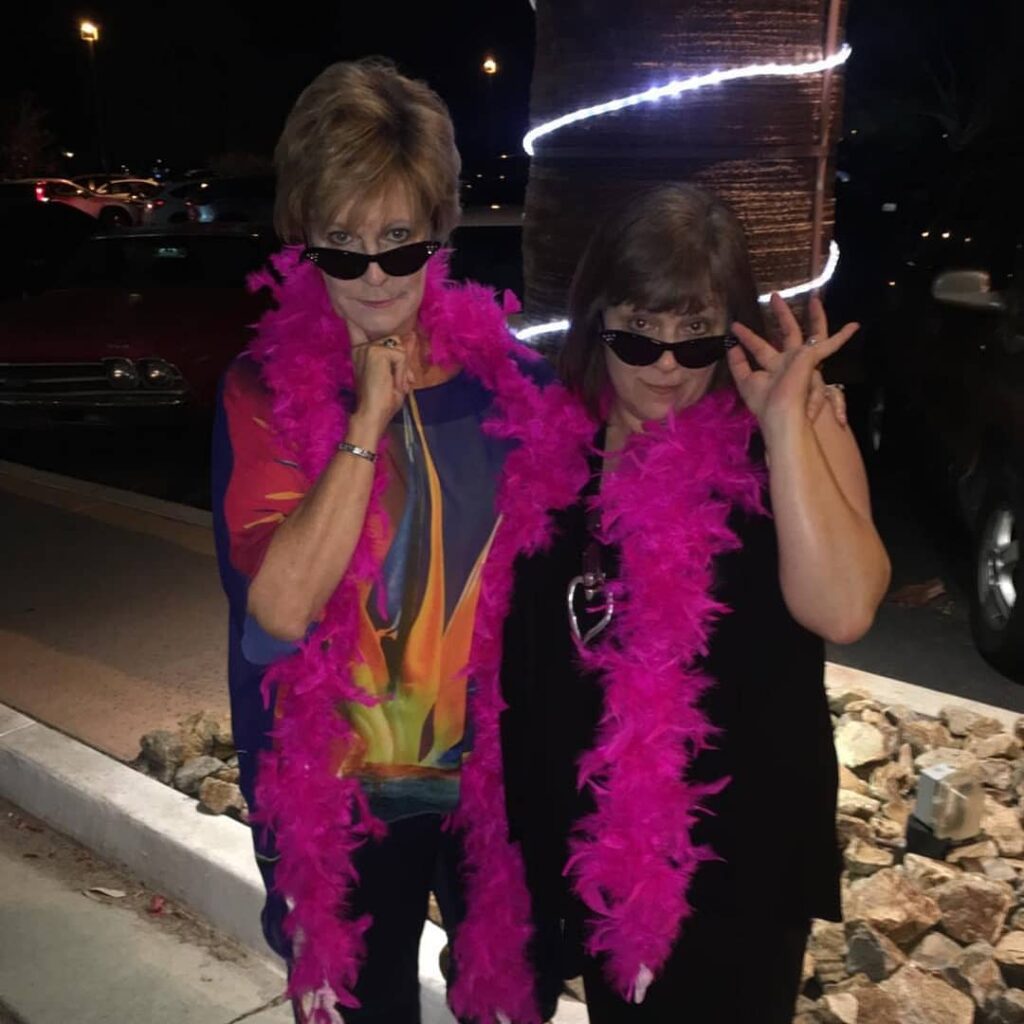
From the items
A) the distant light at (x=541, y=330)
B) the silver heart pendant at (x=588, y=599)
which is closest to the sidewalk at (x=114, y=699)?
the silver heart pendant at (x=588, y=599)

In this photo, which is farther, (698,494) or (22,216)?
(22,216)

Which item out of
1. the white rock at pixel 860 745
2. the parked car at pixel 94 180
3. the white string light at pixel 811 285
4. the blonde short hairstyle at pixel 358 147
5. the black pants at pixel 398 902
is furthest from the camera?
the parked car at pixel 94 180

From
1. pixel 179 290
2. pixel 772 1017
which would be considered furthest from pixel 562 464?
pixel 179 290

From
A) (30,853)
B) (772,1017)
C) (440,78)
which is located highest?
(440,78)

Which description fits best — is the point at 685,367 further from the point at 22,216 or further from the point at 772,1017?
the point at 22,216

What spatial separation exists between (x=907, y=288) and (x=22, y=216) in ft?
35.9

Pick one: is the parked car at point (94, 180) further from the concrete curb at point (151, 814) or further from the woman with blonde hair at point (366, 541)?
the woman with blonde hair at point (366, 541)

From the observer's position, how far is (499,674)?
6.05 ft

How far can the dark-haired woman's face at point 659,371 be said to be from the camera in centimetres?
167

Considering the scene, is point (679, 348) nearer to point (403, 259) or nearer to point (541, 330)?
point (403, 259)

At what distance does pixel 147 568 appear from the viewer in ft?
18.2

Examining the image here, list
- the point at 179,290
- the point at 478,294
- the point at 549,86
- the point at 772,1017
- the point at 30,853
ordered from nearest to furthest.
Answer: the point at 772,1017 → the point at 478,294 → the point at 549,86 → the point at 30,853 → the point at 179,290

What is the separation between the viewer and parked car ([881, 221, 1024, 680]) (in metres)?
4.31

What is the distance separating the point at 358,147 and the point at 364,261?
165 millimetres
